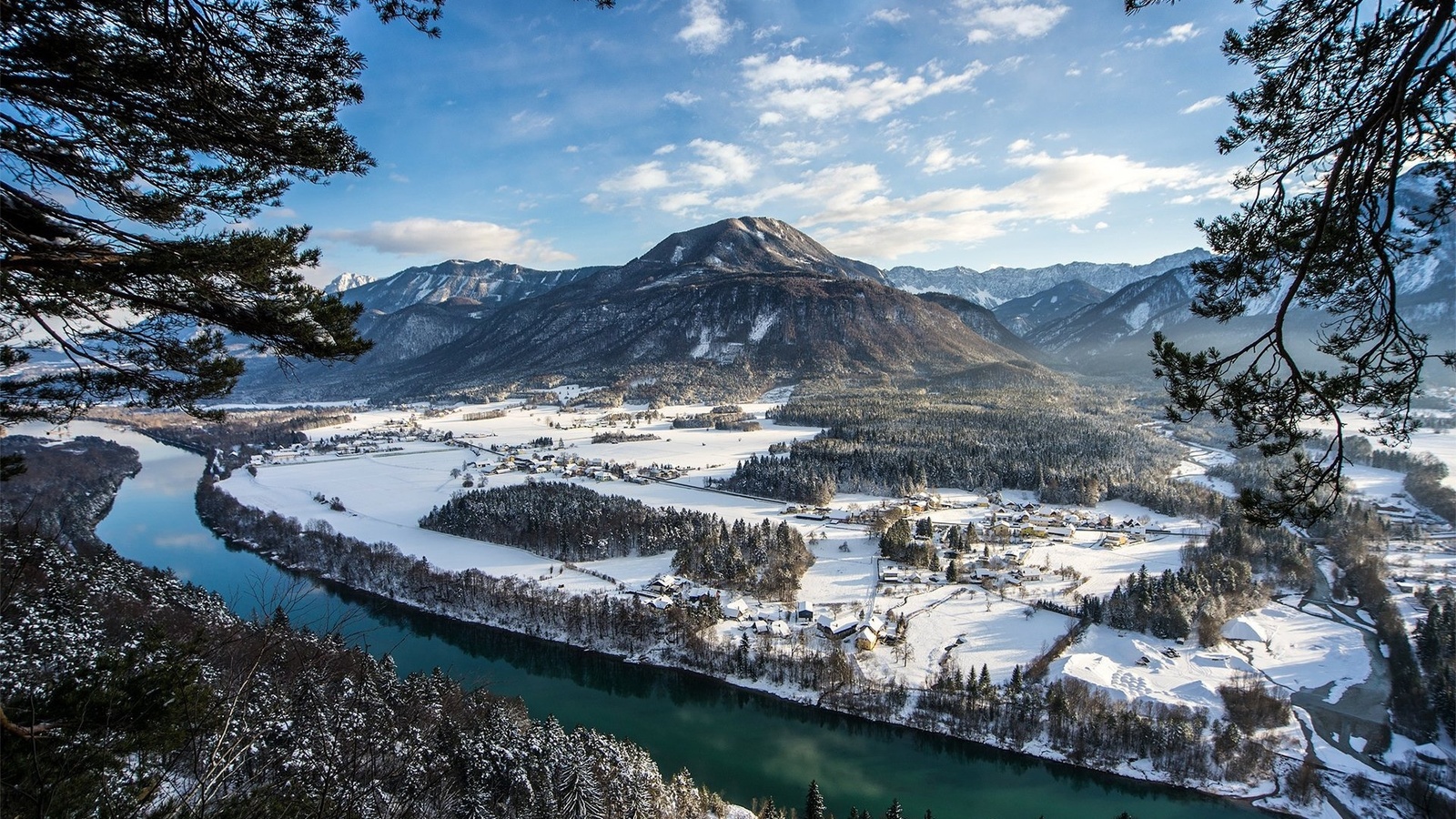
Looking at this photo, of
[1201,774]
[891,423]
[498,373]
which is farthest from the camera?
[498,373]

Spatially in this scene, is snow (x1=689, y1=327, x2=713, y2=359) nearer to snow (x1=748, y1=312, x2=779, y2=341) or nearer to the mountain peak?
snow (x1=748, y1=312, x2=779, y2=341)

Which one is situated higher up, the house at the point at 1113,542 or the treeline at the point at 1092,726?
the house at the point at 1113,542

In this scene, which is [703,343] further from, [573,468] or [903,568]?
[903,568]

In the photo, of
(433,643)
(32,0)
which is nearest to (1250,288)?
(32,0)

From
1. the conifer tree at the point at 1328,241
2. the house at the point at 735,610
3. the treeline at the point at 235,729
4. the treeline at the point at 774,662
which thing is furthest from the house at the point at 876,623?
the conifer tree at the point at 1328,241

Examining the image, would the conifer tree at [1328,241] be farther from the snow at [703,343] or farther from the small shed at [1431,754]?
the snow at [703,343]

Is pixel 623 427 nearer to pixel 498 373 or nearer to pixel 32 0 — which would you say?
pixel 498 373
